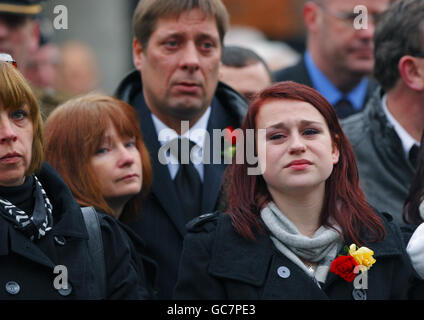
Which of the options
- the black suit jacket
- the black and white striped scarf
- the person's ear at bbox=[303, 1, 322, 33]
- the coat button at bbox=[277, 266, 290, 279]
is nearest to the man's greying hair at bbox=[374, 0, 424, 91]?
the black suit jacket

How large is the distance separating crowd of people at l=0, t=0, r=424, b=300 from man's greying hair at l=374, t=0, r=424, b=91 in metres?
0.01

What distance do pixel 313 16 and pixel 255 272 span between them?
386 cm

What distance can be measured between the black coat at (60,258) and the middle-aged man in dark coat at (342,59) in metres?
2.99

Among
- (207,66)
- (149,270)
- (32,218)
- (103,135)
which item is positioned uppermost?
(207,66)

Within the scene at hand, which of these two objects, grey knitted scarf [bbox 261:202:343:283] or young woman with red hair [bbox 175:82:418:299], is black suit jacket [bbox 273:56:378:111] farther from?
grey knitted scarf [bbox 261:202:343:283]

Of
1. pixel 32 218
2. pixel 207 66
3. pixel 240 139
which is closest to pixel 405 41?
pixel 207 66

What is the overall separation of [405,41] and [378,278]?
1.86 meters

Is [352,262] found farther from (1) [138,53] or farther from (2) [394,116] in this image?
(1) [138,53]

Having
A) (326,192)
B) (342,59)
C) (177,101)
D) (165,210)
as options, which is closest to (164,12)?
(177,101)

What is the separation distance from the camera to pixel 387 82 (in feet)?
18.3

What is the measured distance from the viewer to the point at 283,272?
3.96m

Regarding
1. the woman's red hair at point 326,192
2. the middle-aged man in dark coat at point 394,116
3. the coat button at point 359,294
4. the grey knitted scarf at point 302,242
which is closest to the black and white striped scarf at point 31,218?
the woman's red hair at point 326,192
